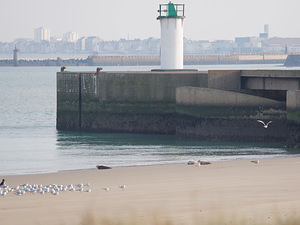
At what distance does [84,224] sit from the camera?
9773mm

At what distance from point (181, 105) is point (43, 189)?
1255 centimetres

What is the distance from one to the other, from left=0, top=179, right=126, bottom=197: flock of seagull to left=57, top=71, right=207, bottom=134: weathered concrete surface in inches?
542

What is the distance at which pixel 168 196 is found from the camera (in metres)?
12.2

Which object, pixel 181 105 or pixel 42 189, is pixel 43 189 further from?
pixel 181 105

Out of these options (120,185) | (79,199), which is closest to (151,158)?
(120,185)

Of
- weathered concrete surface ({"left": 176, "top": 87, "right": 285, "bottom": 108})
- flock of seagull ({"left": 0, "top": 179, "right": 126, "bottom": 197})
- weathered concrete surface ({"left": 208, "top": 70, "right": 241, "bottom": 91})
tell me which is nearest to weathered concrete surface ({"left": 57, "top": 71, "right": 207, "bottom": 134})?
weathered concrete surface ({"left": 208, "top": 70, "right": 241, "bottom": 91})

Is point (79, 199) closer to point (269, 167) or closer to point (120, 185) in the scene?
point (120, 185)

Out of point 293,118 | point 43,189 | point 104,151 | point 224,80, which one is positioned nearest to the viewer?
point 43,189

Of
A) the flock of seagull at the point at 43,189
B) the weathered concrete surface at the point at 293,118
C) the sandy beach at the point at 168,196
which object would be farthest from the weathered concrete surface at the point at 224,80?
the flock of seagull at the point at 43,189

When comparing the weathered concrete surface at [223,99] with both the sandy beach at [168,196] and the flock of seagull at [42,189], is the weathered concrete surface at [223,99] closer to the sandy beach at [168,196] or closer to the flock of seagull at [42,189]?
the sandy beach at [168,196]

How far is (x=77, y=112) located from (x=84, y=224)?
64.7 feet

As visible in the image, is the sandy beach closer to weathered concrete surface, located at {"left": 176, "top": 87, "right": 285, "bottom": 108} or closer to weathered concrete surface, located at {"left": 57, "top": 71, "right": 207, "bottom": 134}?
weathered concrete surface, located at {"left": 176, "top": 87, "right": 285, "bottom": 108}

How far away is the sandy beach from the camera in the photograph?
10508 millimetres

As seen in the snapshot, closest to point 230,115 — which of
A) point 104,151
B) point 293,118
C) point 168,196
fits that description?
point 293,118
